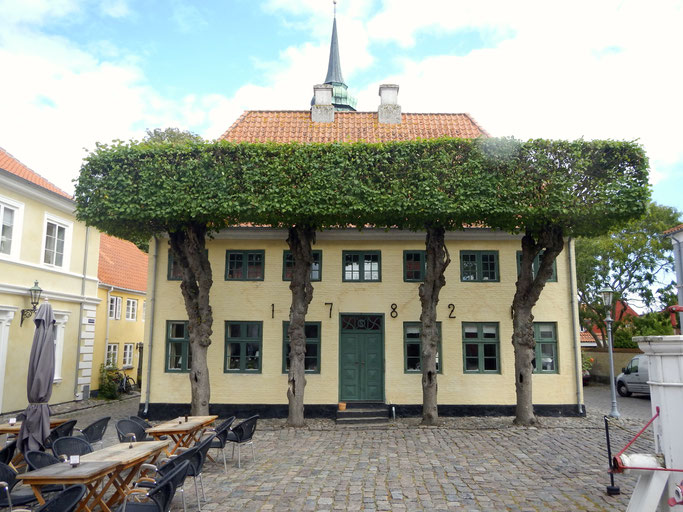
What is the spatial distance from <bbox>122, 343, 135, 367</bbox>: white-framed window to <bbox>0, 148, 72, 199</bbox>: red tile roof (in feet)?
29.3

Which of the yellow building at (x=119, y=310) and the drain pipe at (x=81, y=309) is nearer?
the drain pipe at (x=81, y=309)

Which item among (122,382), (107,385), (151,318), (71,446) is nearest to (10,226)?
(151,318)

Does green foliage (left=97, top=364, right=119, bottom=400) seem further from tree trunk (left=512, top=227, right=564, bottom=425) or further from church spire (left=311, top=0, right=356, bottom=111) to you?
church spire (left=311, top=0, right=356, bottom=111)

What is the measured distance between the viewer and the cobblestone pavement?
23.7 feet

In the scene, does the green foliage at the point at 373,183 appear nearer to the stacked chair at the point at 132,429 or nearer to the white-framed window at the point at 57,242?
the stacked chair at the point at 132,429

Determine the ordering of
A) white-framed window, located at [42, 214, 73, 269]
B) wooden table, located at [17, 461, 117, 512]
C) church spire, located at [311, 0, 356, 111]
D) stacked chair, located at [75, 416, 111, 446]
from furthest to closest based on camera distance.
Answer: church spire, located at [311, 0, 356, 111], white-framed window, located at [42, 214, 73, 269], stacked chair, located at [75, 416, 111, 446], wooden table, located at [17, 461, 117, 512]

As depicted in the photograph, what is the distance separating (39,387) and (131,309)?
17.2m

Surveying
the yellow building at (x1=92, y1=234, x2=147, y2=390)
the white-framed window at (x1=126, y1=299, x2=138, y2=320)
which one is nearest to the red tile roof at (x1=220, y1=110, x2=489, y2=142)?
the yellow building at (x1=92, y1=234, x2=147, y2=390)

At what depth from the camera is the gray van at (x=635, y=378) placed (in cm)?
2084

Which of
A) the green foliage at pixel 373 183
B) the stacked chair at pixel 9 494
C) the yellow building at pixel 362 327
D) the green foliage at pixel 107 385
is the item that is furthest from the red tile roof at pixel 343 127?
the stacked chair at pixel 9 494

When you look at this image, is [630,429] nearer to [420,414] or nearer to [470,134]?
[420,414]

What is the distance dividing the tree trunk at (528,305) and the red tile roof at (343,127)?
18.4 feet

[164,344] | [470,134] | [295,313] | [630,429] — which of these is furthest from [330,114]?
[630,429]

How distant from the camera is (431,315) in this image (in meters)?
13.6
